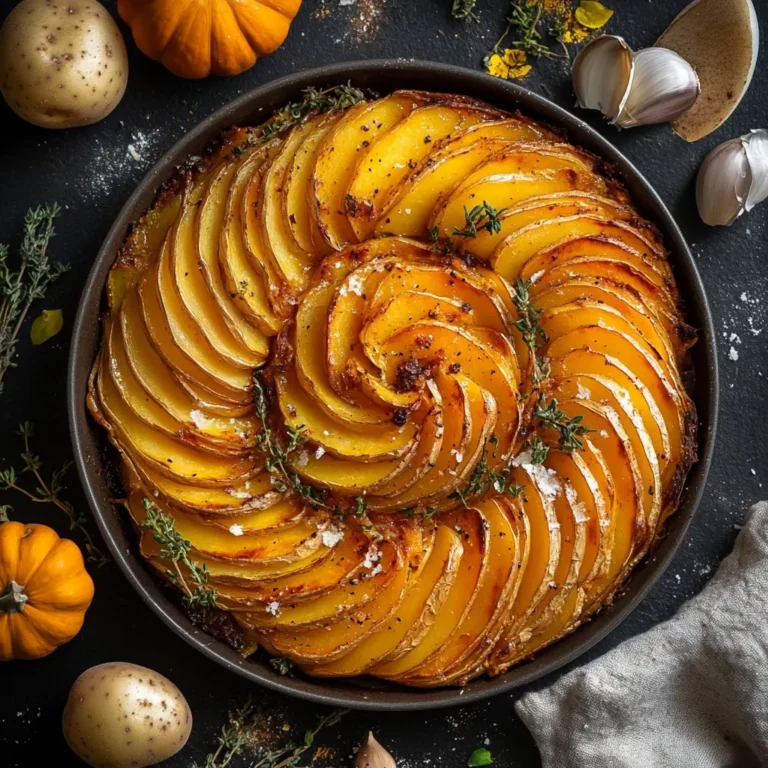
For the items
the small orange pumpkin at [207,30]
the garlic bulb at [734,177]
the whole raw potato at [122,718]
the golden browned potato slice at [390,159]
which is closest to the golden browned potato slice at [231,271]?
the golden browned potato slice at [390,159]

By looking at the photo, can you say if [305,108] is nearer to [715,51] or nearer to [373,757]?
[715,51]

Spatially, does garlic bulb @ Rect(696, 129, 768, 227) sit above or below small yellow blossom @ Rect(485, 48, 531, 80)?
below

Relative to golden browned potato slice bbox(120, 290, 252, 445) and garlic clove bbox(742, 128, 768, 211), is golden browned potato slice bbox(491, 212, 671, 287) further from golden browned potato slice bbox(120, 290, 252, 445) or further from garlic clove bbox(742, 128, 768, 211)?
golden browned potato slice bbox(120, 290, 252, 445)

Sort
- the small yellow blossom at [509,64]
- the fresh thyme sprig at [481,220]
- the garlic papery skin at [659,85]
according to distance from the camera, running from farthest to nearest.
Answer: the small yellow blossom at [509,64] → the garlic papery skin at [659,85] → the fresh thyme sprig at [481,220]

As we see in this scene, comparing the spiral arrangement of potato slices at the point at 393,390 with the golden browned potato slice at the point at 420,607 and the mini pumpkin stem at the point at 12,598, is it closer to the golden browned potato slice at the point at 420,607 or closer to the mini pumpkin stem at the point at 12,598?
the golden browned potato slice at the point at 420,607

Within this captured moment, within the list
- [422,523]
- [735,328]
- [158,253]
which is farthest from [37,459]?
[735,328]

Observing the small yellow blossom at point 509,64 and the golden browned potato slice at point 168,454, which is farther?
the small yellow blossom at point 509,64

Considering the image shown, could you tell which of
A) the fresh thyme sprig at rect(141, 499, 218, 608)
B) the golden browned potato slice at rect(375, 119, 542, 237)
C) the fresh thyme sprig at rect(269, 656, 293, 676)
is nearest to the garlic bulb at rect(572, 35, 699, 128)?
the golden browned potato slice at rect(375, 119, 542, 237)
